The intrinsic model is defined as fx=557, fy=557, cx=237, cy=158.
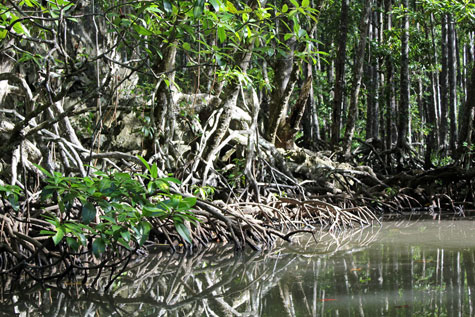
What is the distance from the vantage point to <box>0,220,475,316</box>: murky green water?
2.55 metres

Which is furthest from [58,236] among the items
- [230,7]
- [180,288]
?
[230,7]

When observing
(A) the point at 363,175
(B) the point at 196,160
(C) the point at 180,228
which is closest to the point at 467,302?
(C) the point at 180,228

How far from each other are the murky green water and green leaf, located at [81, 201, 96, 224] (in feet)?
A: 1.35

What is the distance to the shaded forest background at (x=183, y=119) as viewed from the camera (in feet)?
10.6

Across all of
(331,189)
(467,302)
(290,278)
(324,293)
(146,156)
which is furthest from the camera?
(331,189)

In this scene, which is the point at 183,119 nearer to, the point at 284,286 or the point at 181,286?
the point at 181,286

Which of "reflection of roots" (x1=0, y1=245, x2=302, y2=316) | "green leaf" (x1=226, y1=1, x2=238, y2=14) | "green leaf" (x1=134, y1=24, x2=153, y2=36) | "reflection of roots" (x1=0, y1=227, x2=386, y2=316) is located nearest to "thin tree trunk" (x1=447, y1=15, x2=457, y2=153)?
"reflection of roots" (x1=0, y1=227, x2=386, y2=316)

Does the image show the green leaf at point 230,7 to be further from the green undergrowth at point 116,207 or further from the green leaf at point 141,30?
the green undergrowth at point 116,207

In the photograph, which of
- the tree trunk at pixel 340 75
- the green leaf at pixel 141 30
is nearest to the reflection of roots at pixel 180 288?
the green leaf at pixel 141 30

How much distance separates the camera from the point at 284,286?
3.04 meters

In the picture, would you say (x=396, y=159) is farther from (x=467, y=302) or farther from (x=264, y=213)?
(x=467, y=302)

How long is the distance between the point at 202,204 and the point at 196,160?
60.8 inches

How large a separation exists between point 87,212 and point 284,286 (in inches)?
44.2

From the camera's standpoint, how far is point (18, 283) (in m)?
3.28
